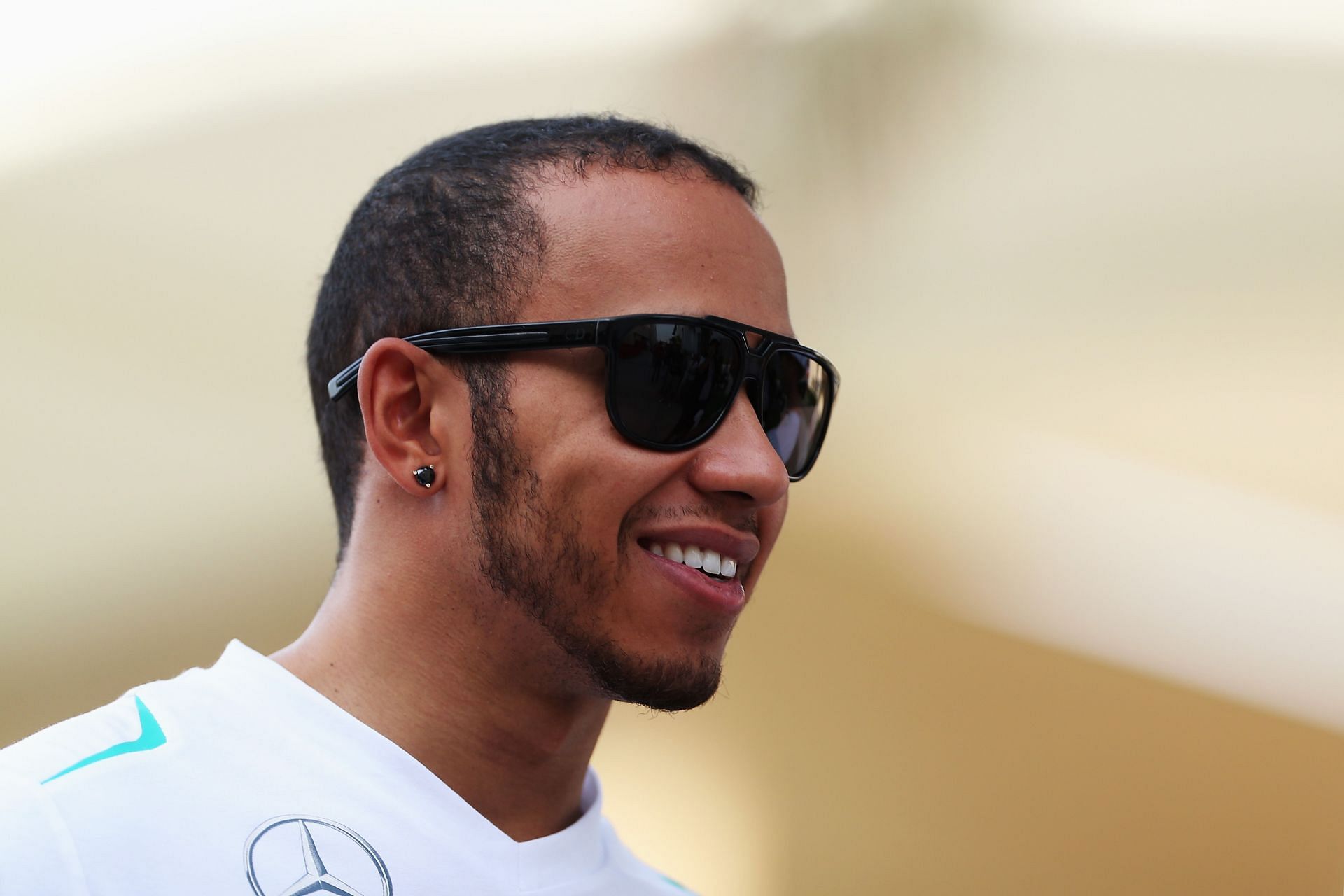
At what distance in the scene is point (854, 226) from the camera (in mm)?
3676

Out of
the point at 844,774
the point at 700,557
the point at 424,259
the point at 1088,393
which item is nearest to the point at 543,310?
the point at 424,259

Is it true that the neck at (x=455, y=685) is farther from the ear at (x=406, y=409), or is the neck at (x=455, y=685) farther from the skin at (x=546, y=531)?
the ear at (x=406, y=409)

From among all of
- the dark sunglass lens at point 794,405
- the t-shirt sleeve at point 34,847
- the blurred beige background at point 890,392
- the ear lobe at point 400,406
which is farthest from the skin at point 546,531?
the blurred beige background at point 890,392

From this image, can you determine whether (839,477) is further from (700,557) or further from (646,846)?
(700,557)

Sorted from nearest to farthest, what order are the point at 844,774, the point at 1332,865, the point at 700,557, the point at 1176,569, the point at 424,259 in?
1. the point at 700,557
2. the point at 424,259
3. the point at 1332,865
4. the point at 1176,569
5. the point at 844,774

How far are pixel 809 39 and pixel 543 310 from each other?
235cm

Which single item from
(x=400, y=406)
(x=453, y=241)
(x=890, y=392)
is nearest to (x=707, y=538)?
(x=400, y=406)

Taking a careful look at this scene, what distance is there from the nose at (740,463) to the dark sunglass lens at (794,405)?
0.10 metres

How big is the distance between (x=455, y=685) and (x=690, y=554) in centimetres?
40

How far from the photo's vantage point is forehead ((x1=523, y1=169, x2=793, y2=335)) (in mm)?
1713

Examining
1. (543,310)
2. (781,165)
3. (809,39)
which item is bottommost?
(543,310)

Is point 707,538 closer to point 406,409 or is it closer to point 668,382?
point 668,382

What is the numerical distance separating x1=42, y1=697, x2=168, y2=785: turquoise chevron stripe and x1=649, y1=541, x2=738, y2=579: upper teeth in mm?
720

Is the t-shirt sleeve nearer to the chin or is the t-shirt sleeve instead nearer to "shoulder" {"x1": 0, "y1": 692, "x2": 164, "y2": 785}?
"shoulder" {"x1": 0, "y1": 692, "x2": 164, "y2": 785}
